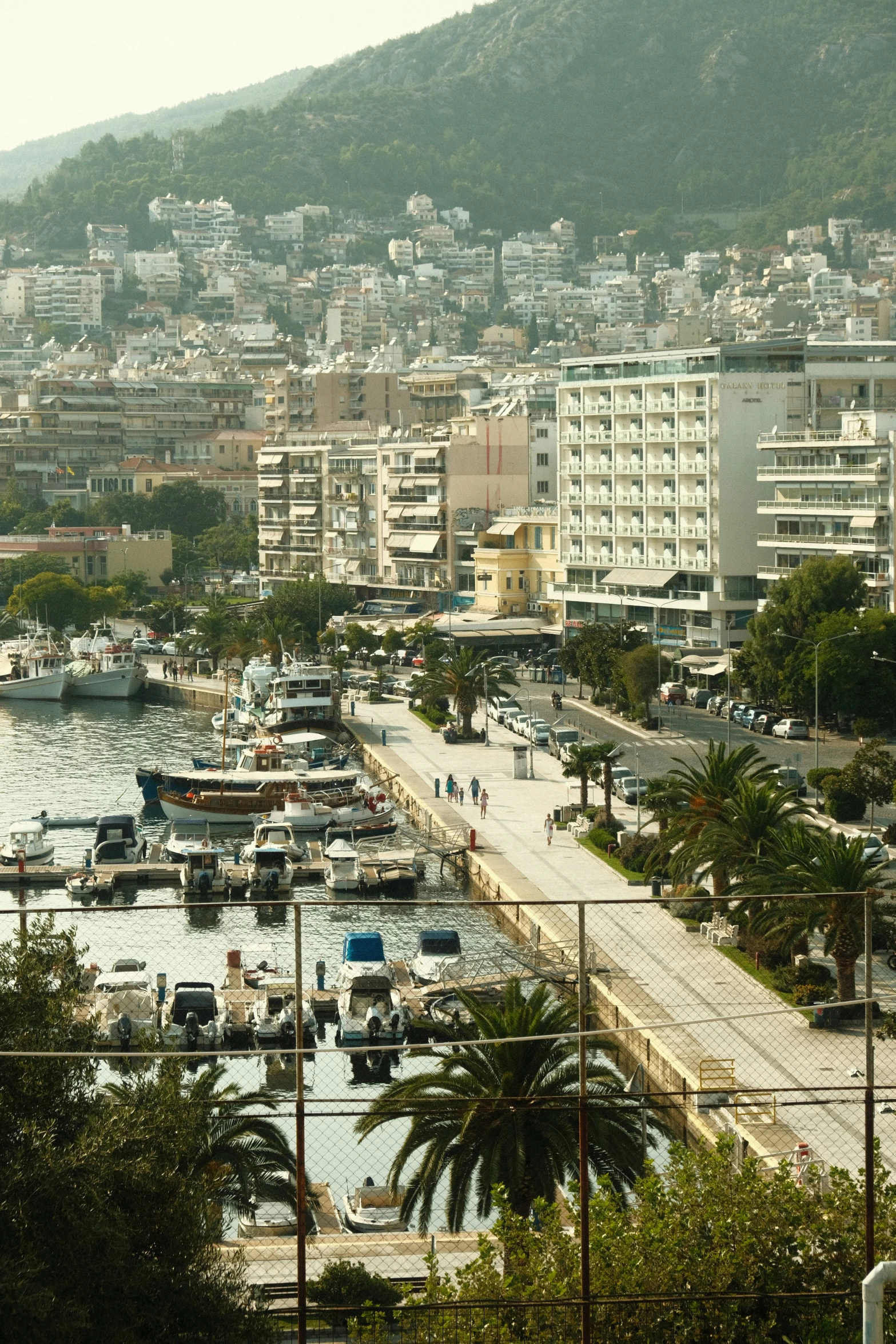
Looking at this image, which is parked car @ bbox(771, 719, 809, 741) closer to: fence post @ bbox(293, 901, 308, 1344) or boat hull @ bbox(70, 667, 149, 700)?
boat hull @ bbox(70, 667, 149, 700)

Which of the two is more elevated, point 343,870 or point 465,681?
point 465,681

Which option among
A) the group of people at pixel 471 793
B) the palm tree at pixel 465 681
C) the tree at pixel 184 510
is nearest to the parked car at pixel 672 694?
the palm tree at pixel 465 681

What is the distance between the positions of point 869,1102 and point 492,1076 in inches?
193

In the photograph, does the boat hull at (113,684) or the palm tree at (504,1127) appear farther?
the boat hull at (113,684)

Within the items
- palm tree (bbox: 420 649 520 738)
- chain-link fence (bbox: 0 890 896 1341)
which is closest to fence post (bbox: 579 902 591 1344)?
chain-link fence (bbox: 0 890 896 1341)

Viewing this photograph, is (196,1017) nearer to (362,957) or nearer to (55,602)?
(362,957)

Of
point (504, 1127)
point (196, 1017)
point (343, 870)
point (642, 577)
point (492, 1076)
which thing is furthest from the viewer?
point (642, 577)

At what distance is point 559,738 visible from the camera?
41.2 metres

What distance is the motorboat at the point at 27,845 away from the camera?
33219 millimetres

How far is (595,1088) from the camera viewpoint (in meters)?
15.7

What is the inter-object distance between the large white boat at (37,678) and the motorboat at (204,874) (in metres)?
28.8

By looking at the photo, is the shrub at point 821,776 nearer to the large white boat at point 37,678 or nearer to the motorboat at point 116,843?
the motorboat at point 116,843

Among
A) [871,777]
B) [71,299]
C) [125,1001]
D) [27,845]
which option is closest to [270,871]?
[27,845]

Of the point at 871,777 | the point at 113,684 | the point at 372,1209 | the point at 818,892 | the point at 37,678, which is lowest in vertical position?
the point at 113,684
